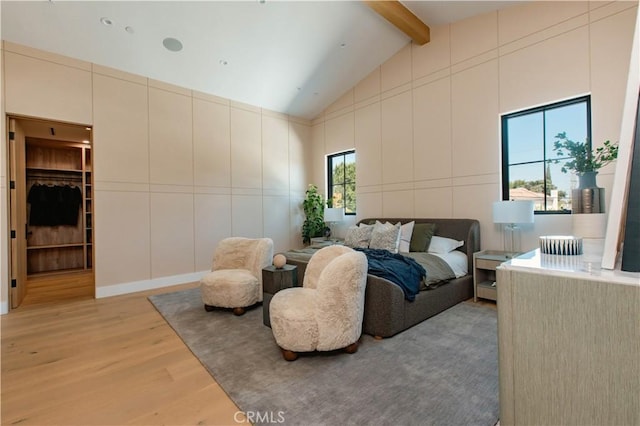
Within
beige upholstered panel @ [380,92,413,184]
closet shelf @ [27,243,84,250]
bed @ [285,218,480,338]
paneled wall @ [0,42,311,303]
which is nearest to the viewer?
bed @ [285,218,480,338]

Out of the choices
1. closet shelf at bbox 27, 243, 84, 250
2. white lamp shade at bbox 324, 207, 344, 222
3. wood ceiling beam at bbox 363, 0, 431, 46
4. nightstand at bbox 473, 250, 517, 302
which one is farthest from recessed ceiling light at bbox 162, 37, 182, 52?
nightstand at bbox 473, 250, 517, 302

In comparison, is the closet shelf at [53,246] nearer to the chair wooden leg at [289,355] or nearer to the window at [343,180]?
the window at [343,180]

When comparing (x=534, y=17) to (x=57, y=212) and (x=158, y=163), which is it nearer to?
(x=158, y=163)

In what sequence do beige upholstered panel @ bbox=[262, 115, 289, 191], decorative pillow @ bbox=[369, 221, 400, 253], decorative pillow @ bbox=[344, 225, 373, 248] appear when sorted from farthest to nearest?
beige upholstered panel @ bbox=[262, 115, 289, 191] → decorative pillow @ bbox=[344, 225, 373, 248] → decorative pillow @ bbox=[369, 221, 400, 253]

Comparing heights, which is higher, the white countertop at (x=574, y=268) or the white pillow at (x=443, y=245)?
the white countertop at (x=574, y=268)

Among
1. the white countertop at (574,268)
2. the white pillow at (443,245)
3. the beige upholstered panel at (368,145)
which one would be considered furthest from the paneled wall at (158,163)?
the white countertop at (574,268)

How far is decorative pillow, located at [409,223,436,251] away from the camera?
404 centimetres

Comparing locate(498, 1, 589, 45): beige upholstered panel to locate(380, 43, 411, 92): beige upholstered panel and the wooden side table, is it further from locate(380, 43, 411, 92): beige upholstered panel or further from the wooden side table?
the wooden side table

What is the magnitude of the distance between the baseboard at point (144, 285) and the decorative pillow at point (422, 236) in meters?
3.48

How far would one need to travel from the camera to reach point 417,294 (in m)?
2.90

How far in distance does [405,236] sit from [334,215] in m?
1.74

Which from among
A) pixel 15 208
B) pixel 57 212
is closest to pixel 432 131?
pixel 15 208

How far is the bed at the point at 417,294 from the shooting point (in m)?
2.59

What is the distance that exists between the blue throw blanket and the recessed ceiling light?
12.6ft
